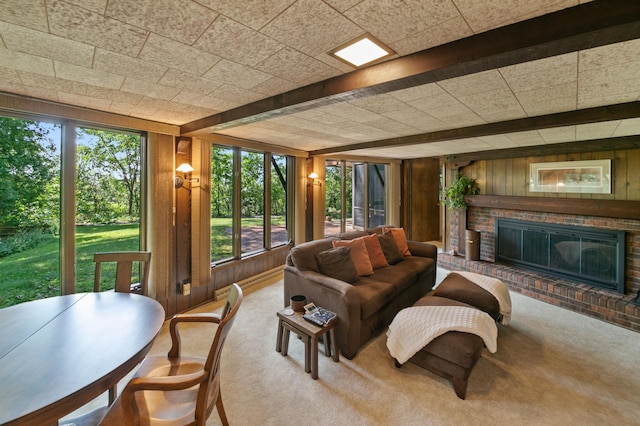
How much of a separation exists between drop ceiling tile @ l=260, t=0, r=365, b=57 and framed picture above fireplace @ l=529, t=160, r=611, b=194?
4577 millimetres

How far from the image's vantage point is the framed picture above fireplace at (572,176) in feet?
12.4

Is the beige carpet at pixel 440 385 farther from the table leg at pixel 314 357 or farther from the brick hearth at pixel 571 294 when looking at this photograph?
the brick hearth at pixel 571 294

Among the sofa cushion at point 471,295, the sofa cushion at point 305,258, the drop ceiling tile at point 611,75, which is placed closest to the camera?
the drop ceiling tile at point 611,75

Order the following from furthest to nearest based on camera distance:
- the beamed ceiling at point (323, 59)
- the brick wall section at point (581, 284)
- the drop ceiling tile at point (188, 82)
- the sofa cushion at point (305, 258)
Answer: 1. the brick wall section at point (581, 284)
2. the sofa cushion at point (305, 258)
3. the drop ceiling tile at point (188, 82)
4. the beamed ceiling at point (323, 59)

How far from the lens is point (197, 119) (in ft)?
9.64

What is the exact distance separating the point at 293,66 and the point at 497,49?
1.12 metres

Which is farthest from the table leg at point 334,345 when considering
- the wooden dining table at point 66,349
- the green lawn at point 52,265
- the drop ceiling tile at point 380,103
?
the green lawn at point 52,265

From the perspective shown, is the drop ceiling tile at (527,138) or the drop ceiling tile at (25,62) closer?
the drop ceiling tile at (25,62)

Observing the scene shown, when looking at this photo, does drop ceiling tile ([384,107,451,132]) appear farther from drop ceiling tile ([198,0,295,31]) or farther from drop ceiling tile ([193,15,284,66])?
drop ceiling tile ([198,0,295,31])

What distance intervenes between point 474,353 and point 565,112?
249cm

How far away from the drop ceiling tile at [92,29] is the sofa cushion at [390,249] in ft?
10.9

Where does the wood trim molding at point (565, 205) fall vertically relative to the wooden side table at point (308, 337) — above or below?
above

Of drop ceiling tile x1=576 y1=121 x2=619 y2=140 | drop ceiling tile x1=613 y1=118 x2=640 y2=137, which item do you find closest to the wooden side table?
drop ceiling tile x1=576 y1=121 x2=619 y2=140

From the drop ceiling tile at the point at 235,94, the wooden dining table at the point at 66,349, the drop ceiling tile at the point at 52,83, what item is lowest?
the wooden dining table at the point at 66,349
